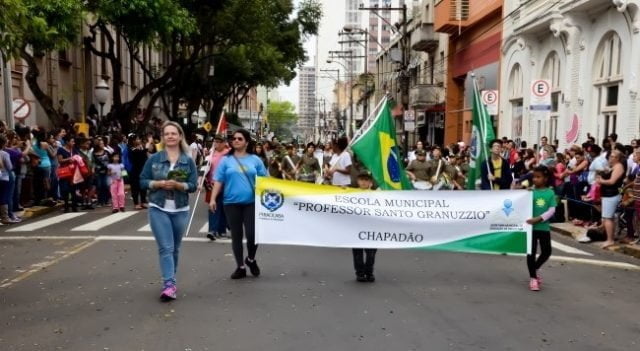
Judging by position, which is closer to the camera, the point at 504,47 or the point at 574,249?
the point at 574,249

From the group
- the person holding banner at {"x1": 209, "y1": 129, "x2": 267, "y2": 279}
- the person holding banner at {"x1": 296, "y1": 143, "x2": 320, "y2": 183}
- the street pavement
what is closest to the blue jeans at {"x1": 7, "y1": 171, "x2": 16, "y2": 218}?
the street pavement

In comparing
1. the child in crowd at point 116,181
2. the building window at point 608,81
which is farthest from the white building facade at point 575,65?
the child in crowd at point 116,181

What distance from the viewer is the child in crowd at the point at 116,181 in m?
14.7

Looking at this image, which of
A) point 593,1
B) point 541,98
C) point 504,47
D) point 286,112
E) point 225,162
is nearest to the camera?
point 225,162

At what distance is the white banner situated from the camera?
25.2 feet

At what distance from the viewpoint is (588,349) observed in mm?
5223

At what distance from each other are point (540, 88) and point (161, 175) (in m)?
10.6

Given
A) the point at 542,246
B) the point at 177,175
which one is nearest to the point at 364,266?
the point at 542,246

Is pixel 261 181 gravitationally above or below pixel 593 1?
below

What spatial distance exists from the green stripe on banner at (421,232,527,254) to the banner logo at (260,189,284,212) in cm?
186

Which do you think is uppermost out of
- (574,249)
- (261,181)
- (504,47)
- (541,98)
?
(504,47)

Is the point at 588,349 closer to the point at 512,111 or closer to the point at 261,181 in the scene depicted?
the point at 261,181

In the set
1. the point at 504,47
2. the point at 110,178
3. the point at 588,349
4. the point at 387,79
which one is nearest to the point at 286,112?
the point at 387,79

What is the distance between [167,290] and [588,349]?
3.91 m
